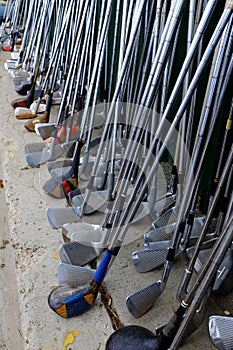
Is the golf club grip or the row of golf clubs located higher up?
the row of golf clubs

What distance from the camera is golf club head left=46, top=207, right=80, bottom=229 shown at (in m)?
2.14

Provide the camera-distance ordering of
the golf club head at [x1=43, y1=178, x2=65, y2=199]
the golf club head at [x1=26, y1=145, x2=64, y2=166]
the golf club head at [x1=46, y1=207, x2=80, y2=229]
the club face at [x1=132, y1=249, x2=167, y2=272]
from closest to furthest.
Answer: the club face at [x1=132, y1=249, x2=167, y2=272] → the golf club head at [x1=46, y1=207, x2=80, y2=229] → the golf club head at [x1=43, y1=178, x2=65, y2=199] → the golf club head at [x1=26, y1=145, x2=64, y2=166]

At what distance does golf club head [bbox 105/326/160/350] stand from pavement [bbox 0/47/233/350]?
14 cm

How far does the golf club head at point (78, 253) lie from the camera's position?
1877 mm

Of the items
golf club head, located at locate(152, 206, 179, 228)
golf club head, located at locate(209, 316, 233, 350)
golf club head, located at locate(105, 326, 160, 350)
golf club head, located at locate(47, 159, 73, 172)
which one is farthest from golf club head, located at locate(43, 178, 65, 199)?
golf club head, located at locate(209, 316, 233, 350)

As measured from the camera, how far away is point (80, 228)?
2.06 metres

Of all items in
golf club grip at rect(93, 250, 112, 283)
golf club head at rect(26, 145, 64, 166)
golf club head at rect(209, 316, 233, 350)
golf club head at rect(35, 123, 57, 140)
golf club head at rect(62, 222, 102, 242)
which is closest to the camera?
golf club head at rect(209, 316, 233, 350)

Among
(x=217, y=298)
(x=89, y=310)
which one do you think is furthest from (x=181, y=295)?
(x=89, y=310)

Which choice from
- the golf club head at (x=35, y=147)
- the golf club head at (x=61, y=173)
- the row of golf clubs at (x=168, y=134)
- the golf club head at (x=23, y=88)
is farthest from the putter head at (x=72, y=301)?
the golf club head at (x=23, y=88)

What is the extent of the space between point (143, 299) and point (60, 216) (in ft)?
2.37

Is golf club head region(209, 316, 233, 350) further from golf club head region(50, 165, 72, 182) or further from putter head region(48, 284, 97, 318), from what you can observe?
golf club head region(50, 165, 72, 182)

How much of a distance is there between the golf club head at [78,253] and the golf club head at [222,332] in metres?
0.69

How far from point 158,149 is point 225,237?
1.83 ft

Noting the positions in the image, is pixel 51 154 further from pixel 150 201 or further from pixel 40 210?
pixel 150 201
